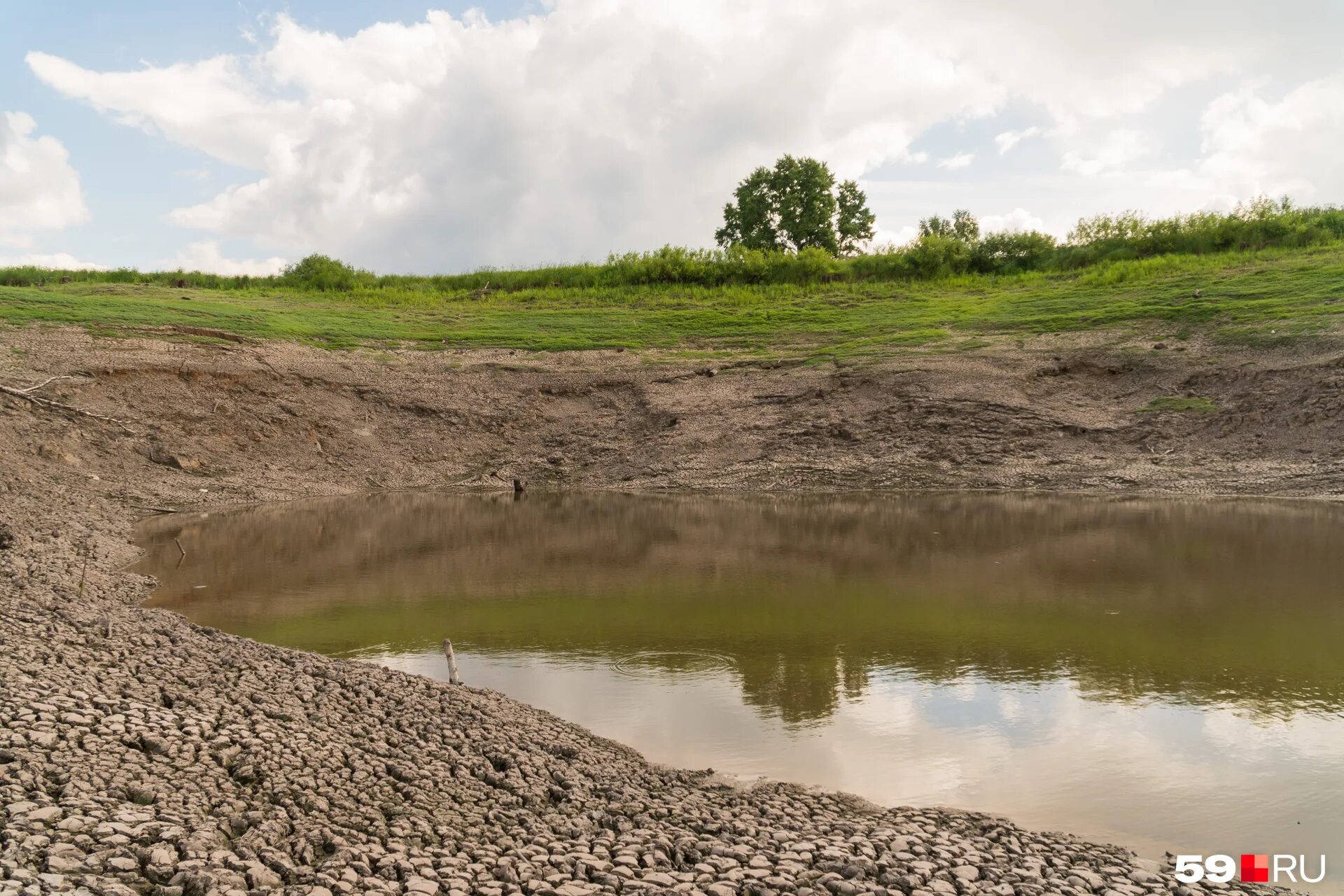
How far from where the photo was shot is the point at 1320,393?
24391mm

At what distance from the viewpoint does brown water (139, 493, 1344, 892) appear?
6.86 metres

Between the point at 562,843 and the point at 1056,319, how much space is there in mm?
30932

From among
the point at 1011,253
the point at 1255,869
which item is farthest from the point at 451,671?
the point at 1011,253

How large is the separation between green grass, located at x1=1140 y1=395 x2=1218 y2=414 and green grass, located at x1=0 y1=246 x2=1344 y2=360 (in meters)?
3.31

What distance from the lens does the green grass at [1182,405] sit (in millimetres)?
25750

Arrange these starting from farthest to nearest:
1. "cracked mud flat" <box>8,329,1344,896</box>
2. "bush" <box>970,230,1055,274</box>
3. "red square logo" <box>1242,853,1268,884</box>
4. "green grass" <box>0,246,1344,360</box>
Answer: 1. "bush" <box>970,230,1055,274</box>
2. "green grass" <box>0,246,1344,360</box>
3. "red square logo" <box>1242,853,1268,884</box>
4. "cracked mud flat" <box>8,329,1344,896</box>

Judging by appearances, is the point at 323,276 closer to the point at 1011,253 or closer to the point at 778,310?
the point at 778,310

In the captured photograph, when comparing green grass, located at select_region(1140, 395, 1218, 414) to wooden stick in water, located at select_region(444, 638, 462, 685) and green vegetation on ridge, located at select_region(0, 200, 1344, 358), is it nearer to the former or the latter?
green vegetation on ridge, located at select_region(0, 200, 1344, 358)

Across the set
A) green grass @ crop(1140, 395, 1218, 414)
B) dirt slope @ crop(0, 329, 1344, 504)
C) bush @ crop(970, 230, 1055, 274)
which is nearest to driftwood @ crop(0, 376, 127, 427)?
dirt slope @ crop(0, 329, 1344, 504)

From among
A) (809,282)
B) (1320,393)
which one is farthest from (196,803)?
(809,282)

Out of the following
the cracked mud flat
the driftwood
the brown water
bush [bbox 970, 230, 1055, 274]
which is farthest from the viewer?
bush [bbox 970, 230, 1055, 274]

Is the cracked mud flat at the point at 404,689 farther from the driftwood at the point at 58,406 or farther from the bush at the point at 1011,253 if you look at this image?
the bush at the point at 1011,253

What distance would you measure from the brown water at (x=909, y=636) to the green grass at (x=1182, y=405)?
18.5 ft

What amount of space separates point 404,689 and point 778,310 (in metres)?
31.1
